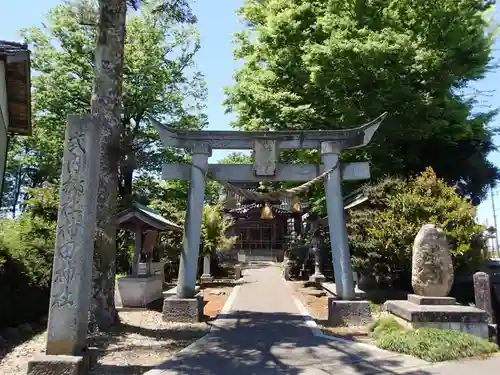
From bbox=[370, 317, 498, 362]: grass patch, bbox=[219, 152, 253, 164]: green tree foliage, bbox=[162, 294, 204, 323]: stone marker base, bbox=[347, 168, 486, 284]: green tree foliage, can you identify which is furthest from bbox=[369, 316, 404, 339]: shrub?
bbox=[219, 152, 253, 164]: green tree foliage

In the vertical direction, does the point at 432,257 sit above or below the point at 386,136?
below

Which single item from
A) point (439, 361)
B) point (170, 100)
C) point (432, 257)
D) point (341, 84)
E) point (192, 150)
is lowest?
point (439, 361)

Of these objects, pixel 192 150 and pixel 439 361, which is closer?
pixel 439 361

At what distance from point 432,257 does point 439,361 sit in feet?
8.60

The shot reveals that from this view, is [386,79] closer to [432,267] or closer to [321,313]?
[432,267]

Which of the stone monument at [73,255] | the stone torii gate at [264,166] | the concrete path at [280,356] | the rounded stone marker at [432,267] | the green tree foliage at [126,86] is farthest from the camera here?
the green tree foliage at [126,86]

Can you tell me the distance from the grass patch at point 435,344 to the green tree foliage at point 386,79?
954 cm

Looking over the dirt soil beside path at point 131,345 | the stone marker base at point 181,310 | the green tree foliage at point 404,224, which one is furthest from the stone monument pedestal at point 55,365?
the green tree foliage at point 404,224

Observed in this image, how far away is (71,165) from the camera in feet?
20.6

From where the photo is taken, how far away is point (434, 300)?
344 inches

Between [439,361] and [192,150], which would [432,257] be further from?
[192,150]

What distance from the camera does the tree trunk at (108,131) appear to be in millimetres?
9289

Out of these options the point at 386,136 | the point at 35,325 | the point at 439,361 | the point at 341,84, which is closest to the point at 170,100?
the point at 341,84

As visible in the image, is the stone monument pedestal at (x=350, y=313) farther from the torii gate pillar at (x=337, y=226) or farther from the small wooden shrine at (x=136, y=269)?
the small wooden shrine at (x=136, y=269)
